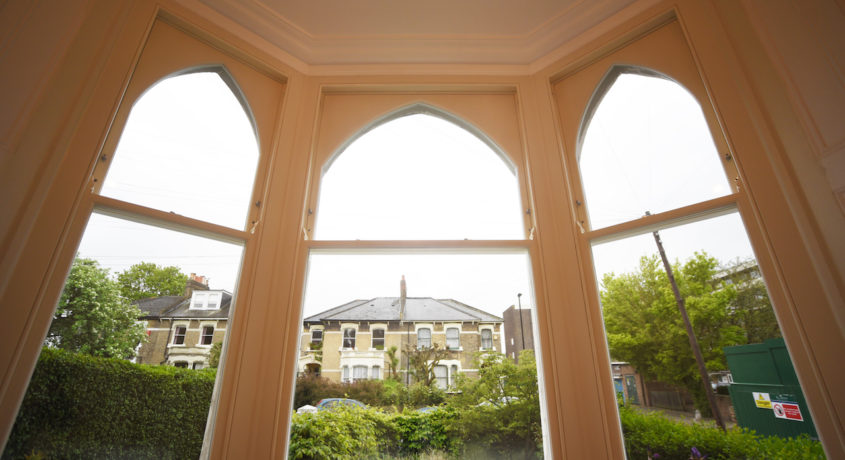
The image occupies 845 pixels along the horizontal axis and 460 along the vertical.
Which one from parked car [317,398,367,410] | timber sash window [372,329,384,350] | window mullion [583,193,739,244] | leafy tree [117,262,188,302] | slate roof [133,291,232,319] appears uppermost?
window mullion [583,193,739,244]

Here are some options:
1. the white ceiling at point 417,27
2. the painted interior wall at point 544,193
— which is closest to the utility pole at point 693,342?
the painted interior wall at point 544,193

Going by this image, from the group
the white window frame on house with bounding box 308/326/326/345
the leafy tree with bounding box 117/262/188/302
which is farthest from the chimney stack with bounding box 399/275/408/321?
the leafy tree with bounding box 117/262/188/302

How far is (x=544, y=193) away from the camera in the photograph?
1891 mm

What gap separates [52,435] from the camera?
1257mm

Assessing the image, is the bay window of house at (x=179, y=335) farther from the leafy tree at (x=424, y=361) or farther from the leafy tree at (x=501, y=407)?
the leafy tree at (x=501, y=407)

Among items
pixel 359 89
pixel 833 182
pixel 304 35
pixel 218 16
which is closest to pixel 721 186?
pixel 833 182

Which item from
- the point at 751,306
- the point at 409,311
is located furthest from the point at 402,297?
the point at 751,306

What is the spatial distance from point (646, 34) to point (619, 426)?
1.90 m

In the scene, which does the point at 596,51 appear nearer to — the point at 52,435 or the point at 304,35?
the point at 304,35

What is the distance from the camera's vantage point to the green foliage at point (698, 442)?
1.23 metres

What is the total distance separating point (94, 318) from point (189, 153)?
87 centimetres

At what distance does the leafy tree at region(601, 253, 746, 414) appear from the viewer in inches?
56.9

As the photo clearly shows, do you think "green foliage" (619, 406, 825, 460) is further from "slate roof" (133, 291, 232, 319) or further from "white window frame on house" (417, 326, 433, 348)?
"slate roof" (133, 291, 232, 319)

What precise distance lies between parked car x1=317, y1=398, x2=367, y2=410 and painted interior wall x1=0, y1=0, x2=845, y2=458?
17 cm
